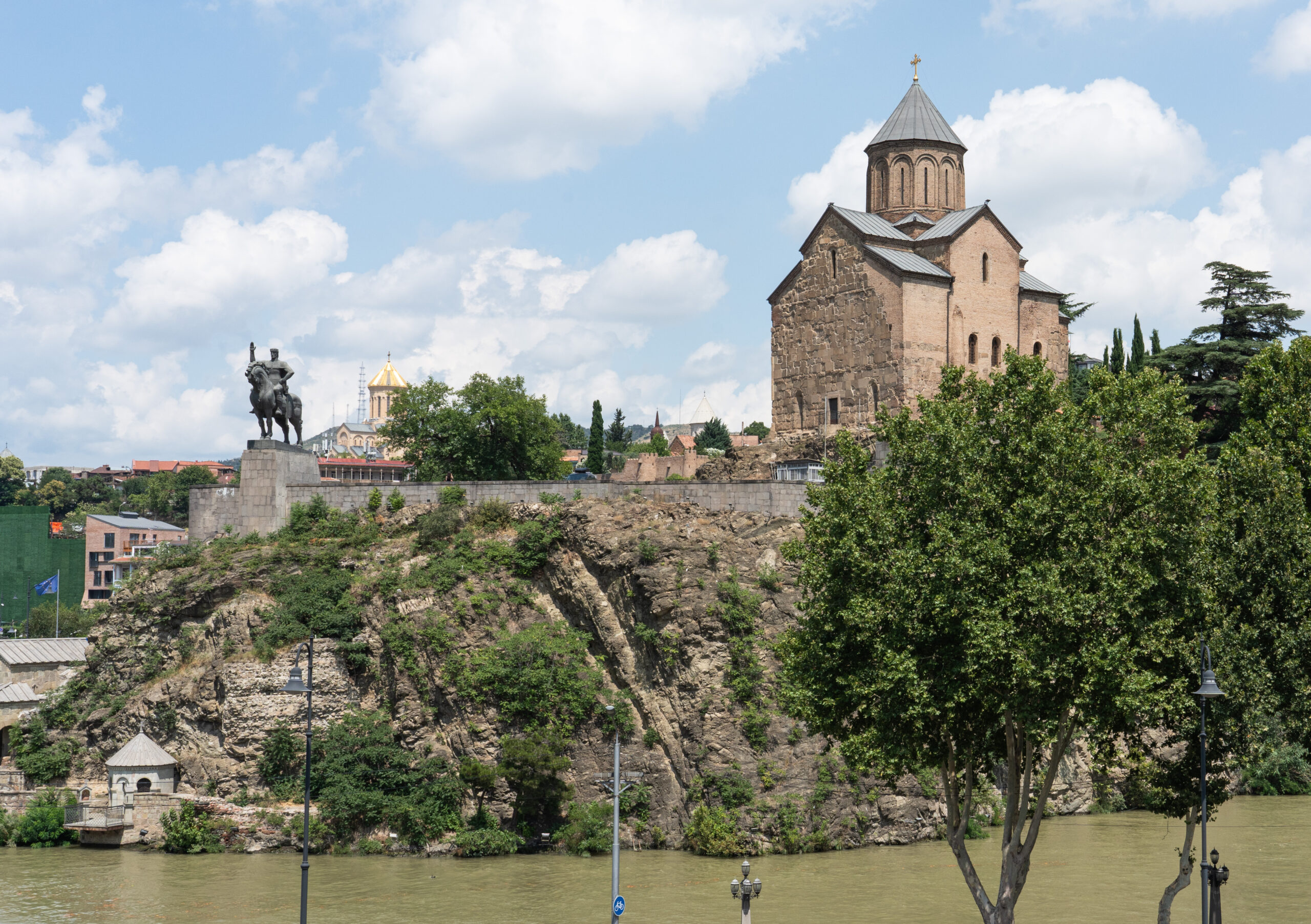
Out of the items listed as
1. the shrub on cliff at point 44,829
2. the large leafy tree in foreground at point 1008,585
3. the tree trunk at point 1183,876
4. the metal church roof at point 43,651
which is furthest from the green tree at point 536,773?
the metal church roof at point 43,651

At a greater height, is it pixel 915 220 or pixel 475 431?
pixel 915 220

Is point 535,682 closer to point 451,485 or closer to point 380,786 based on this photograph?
point 380,786

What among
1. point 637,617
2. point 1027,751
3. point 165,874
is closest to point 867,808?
point 637,617

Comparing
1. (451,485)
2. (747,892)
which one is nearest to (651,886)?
(747,892)

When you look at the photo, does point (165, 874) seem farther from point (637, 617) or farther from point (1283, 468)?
point (1283, 468)

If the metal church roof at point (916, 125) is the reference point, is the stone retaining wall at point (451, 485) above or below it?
below

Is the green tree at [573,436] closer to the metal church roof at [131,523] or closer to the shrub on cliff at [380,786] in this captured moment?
the metal church roof at [131,523]

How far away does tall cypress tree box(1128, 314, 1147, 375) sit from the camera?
2308 inches

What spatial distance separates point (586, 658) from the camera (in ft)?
132

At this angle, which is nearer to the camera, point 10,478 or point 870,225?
point 870,225

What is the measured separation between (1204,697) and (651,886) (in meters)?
17.0

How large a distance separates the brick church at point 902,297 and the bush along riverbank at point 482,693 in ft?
33.3

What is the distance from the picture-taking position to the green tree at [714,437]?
366 ft

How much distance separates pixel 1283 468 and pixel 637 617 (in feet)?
68.5
